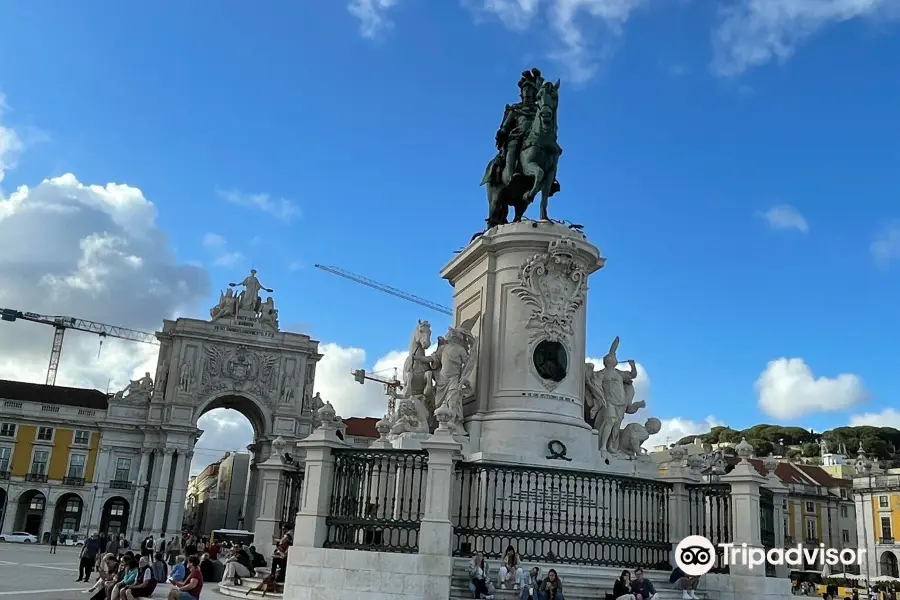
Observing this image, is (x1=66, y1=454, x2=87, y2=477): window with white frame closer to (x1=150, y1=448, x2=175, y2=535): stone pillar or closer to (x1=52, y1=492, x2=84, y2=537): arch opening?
(x1=52, y1=492, x2=84, y2=537): arch opening

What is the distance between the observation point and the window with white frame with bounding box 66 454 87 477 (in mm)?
65125

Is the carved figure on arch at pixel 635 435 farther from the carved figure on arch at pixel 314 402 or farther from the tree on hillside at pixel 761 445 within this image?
the tree on hillside at pixel 761 445

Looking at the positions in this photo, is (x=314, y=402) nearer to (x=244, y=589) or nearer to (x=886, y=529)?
(x=886, y=529)

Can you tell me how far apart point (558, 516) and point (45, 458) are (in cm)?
6326

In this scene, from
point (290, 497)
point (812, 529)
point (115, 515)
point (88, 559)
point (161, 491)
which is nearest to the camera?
point (290, 497)

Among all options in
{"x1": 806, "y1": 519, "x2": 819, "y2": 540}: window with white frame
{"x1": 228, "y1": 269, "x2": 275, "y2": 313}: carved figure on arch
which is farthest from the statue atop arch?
{"x1": 806, "y1": 519, "x2": 819, "y2": 540}: window with white frame

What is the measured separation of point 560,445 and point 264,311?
6010 centimetres

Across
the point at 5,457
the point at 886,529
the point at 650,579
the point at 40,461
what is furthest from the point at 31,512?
the point at 650,579

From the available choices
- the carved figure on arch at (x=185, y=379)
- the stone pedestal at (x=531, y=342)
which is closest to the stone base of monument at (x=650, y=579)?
the stone pedestal at (x=531, y=342)

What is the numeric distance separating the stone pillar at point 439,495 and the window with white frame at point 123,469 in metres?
60.3

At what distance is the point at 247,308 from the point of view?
7081 centimetres

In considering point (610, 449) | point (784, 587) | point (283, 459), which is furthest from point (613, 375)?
point (283, 459)

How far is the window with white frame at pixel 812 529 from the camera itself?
6612 cm

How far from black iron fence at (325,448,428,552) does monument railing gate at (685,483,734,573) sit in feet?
14.4
